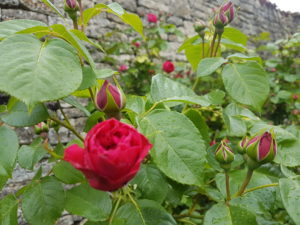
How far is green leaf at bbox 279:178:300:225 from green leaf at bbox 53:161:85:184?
356mm

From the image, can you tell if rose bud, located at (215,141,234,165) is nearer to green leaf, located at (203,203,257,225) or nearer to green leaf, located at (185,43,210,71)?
green leaf, located at (203,203,257,225)

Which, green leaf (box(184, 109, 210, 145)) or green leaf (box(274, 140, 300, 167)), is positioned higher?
green leaf (box(274, 140, 300, 167))

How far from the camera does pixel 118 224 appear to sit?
438 millimetres

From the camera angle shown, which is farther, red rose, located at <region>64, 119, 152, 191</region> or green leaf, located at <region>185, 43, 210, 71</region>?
green leaf, located at <region>185, 43, 210, 71</region>

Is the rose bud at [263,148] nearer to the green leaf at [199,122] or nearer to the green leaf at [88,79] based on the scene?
the green leaf at [199,122]

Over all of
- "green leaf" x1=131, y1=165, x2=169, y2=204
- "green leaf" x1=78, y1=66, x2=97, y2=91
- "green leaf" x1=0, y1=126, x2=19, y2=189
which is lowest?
"green leaf" x1=131, y1=165, x2=169, y2=204

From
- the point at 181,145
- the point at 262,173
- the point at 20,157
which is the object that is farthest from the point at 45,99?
the point at 262,173

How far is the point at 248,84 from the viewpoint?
0.61 m

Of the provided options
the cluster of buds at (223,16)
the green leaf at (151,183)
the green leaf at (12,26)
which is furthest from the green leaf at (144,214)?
the cluster of buds at (223,16)

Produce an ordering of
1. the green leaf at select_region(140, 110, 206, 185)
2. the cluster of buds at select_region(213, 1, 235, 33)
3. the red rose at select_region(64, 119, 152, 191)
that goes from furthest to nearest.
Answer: the cluster of buds at select_region(213, 1, 235, 33) < the green leaf at select_region(140, 110, 206, 185) < the red rose at select_region(64, 119, 152, 191)

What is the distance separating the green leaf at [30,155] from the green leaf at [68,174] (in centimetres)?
9

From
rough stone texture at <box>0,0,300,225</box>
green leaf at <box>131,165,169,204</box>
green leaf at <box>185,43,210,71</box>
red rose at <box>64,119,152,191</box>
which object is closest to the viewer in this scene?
red rose at <box>64,119,152,191</box>

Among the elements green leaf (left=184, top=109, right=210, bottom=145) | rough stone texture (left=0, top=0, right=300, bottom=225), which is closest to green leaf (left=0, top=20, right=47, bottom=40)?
green leaf (left=184, top=109, right=210, bottom=145)

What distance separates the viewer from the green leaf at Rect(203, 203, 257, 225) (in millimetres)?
451
